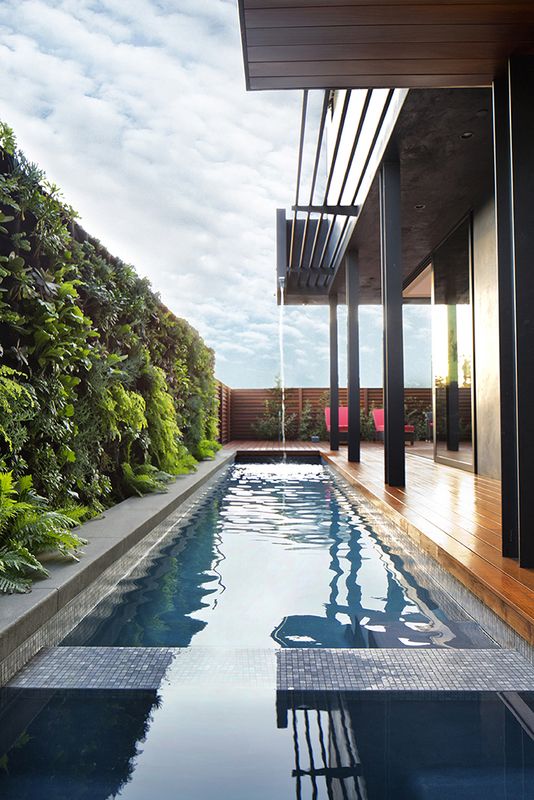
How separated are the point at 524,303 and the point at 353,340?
6.41m

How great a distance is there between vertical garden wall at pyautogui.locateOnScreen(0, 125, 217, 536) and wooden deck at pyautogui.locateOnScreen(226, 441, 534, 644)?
6.94 feet

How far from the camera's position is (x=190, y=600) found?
2902mm

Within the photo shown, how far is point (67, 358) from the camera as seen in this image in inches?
145

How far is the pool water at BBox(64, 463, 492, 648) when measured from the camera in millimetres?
2432

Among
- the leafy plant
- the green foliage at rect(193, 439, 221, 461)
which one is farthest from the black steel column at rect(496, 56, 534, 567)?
the leafy plant

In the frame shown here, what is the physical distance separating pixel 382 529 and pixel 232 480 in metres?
3.83

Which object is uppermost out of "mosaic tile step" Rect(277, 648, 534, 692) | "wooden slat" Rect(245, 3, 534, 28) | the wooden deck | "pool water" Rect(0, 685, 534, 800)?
"wooden slat" Rect(245, 3, 534, 28)

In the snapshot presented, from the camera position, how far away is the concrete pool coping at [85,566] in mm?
2048

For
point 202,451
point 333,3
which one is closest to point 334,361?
point 202,451

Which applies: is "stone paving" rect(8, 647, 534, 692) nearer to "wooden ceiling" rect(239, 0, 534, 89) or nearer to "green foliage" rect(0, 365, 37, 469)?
"green foliage" rect(0, 365, 37, 469)

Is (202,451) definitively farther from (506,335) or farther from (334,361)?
(506,335)

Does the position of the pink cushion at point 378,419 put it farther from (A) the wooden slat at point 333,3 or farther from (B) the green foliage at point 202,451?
(A) the wooden slat at point 333,3

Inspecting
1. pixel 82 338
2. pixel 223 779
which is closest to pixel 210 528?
pixel 82 338

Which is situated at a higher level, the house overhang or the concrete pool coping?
the house overhang
